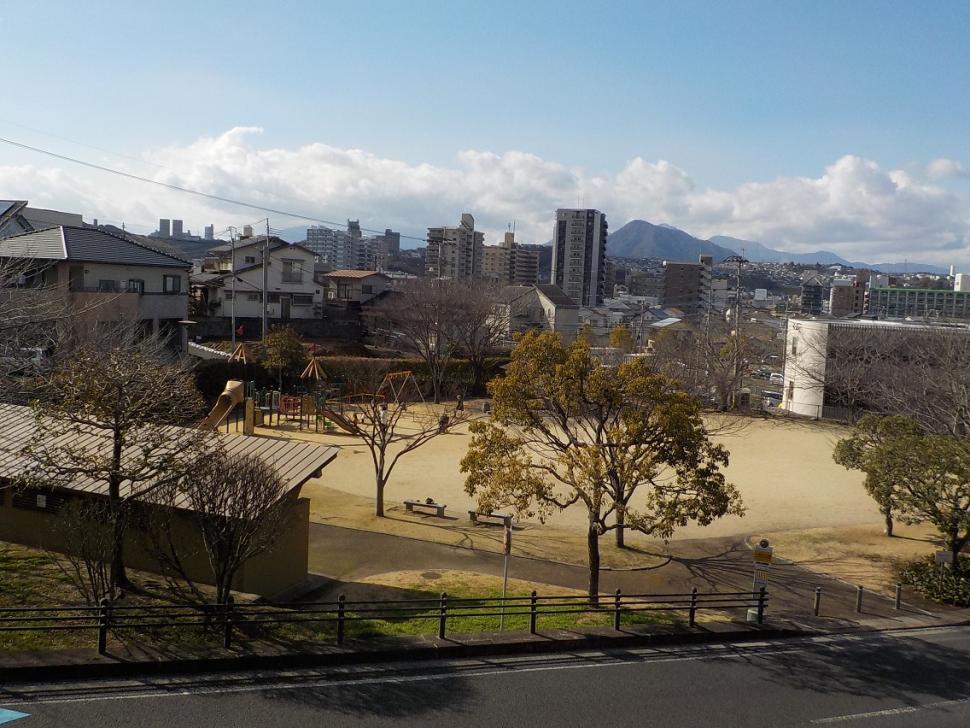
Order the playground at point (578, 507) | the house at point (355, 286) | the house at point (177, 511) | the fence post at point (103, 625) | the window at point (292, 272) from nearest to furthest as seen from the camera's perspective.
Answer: the fence post at point (103, 625), the house at point (177, 511), the playground at point (578, 507), the window at point (292, 272), the house at point (355, 286)

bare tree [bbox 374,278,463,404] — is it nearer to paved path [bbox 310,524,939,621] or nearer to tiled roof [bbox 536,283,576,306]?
tiled roof [bbox 536,283,576,306]

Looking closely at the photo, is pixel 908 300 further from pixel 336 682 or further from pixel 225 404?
pixel 336 682

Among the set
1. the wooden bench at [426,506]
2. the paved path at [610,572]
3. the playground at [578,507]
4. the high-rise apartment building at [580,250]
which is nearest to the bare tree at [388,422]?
the playground at [578,507]

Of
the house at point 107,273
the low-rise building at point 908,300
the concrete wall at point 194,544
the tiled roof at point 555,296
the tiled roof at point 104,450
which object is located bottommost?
the concrete wall at point 194,544

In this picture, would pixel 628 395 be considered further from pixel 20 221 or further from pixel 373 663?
pixel 20 221

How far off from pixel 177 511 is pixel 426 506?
773 centimetres

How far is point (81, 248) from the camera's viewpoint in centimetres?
2753

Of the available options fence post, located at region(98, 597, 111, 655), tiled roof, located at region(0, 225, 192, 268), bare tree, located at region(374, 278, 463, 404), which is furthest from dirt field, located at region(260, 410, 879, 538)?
bare tree, located at region(374, 278, 463, 404)

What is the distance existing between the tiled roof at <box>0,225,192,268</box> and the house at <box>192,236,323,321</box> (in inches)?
427

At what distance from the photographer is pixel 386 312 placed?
4309 cm

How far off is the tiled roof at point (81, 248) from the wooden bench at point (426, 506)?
1615 cm

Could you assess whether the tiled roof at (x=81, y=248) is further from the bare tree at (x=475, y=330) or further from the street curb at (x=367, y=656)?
the street curb at (x=367, y=656)

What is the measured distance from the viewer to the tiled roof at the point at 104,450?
10586 millimetres

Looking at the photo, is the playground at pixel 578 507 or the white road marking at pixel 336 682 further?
the playground at pixel 578 507
